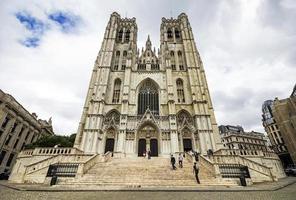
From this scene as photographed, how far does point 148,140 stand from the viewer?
74.7 ft

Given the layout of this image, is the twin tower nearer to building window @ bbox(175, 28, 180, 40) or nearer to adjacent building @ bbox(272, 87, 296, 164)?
building window @ bbox(175, 28, 180, 40)

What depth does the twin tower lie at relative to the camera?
2173cm

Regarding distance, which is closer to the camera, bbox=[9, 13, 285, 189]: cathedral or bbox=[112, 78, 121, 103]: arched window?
bbox=[9, 13, 285, 189]: cathedral

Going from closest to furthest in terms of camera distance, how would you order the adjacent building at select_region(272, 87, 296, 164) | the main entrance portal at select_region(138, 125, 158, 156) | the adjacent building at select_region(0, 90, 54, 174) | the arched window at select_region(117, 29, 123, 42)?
1. the main entrance portal at select_region(138, 125, 158, 156)
2. the adjacent building at select_region(0, 90, 54, 174)
3. the adjacent building at select_region(272, 87, 296, 164)
4. the arched window at select_region(117, 29, 123, 42)

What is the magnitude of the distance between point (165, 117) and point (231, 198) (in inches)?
687

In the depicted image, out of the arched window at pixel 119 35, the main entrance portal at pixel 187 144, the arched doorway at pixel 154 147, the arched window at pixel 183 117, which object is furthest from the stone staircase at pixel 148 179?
the arched window at pixel 119 35

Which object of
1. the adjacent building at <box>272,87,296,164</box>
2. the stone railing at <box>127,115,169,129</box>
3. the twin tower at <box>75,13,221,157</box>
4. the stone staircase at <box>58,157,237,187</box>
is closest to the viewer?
the stone staircase at <box>58,157,237,187</box>

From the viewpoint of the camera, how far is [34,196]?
6.70 metres

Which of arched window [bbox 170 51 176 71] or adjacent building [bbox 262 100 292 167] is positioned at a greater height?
arched window [bbox 170 51 176 71]

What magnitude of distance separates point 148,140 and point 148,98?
684 cm

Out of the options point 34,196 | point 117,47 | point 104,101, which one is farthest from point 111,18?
point 34,196

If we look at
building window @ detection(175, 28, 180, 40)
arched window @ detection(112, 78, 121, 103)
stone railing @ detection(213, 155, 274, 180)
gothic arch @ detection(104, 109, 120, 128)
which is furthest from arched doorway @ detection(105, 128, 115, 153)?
building window @ detection(175, 28, 180, 40)

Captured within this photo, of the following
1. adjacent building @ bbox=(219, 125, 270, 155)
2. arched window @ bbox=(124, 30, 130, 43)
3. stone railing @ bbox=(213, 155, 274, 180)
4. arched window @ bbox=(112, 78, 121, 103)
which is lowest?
stone railing @ bbox=(213, 155, 274, 180)

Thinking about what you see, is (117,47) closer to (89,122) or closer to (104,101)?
(104,101)
